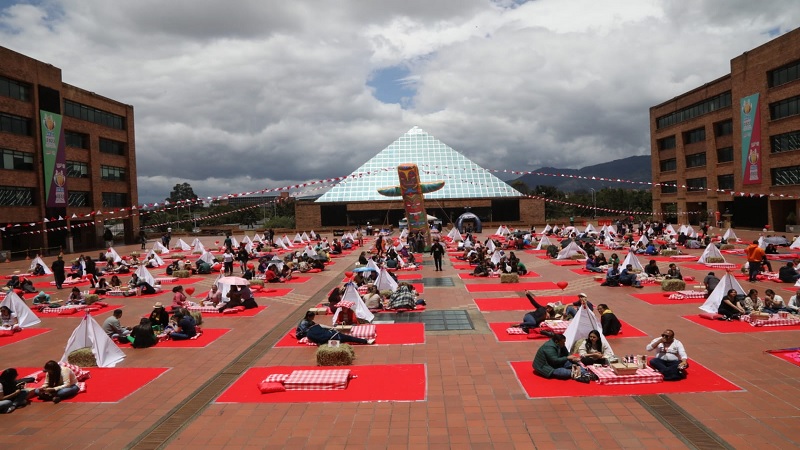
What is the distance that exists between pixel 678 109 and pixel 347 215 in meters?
39.1

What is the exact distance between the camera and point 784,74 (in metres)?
38.5

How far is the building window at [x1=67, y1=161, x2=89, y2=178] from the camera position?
1727 inches

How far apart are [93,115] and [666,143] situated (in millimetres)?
57250

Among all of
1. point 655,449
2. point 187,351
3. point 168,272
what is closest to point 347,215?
point 168,272

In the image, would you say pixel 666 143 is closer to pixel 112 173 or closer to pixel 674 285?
pixel 674 285

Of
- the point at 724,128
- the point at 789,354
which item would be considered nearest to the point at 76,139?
the point at 789,354

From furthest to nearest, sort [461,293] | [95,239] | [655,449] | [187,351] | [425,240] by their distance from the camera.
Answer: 1. [95,239]
2. [425,240]
3. [461,293]
4. [187,351]
5. [655,449]

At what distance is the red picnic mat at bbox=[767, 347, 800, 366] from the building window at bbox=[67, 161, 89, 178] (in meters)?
47.8

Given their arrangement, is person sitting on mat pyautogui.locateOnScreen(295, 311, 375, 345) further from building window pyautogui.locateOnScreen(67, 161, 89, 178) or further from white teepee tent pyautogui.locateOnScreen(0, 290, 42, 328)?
building window pyautogui.locateOnScreen(67, 161, 89, 178)

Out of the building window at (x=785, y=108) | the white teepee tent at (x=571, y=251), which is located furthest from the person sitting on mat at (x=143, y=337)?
the building window at (x=785, y=108)

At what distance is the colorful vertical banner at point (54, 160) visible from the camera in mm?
39219

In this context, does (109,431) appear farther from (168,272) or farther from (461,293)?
(168,272)

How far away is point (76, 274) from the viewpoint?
23547 mm

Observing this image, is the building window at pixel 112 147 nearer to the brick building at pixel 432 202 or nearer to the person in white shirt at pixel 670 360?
the brick building at pixel 432 202
